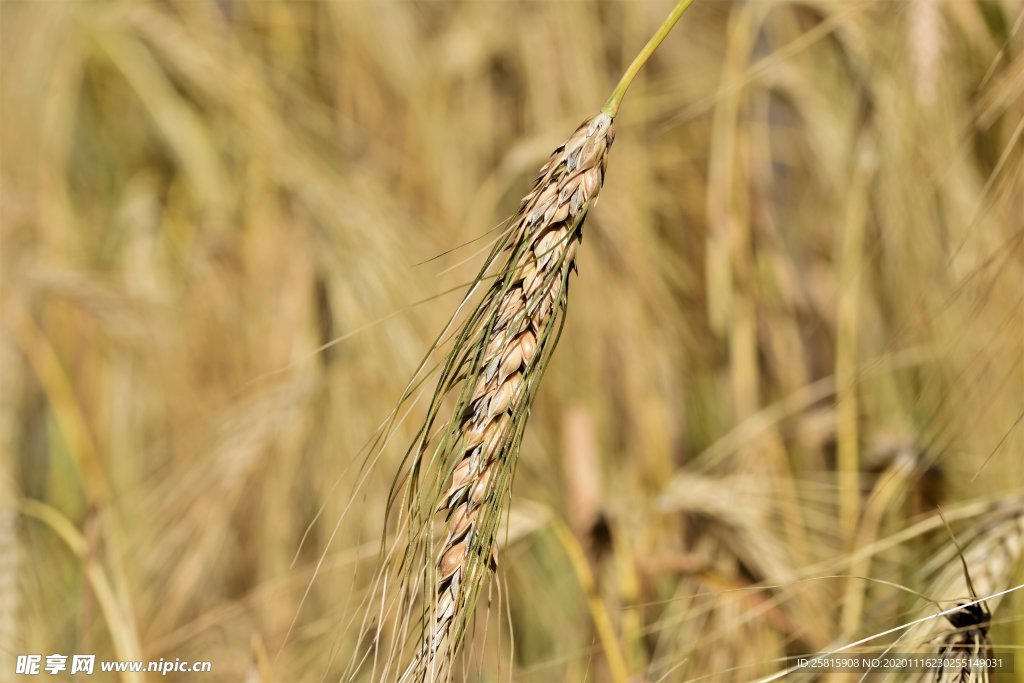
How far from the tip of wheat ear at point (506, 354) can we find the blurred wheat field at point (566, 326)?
0.69ft

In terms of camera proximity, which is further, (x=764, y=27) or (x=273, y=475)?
(x=764, y=27)

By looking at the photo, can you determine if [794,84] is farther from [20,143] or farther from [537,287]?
[20,143]

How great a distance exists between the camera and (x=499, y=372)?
12.3 inches

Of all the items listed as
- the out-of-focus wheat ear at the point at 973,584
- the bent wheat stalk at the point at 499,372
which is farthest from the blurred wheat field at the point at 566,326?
the bent wheat stalk at the point at 499,372

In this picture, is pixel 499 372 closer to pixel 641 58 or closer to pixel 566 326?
pixel 641 58

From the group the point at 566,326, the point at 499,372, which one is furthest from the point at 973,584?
the point at 566,326

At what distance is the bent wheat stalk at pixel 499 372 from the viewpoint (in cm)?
31

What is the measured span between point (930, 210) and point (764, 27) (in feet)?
1.13

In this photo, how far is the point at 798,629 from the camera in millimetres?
563

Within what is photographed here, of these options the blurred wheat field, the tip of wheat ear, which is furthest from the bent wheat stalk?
the blurred wheat field

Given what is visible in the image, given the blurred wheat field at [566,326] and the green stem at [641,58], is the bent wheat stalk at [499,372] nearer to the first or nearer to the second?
the green stem at [641,58]

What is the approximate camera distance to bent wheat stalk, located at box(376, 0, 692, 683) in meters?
0.31

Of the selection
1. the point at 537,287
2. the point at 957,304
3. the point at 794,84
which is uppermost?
the point at 794,84

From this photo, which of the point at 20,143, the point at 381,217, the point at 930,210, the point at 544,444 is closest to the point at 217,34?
the point at 20,143
